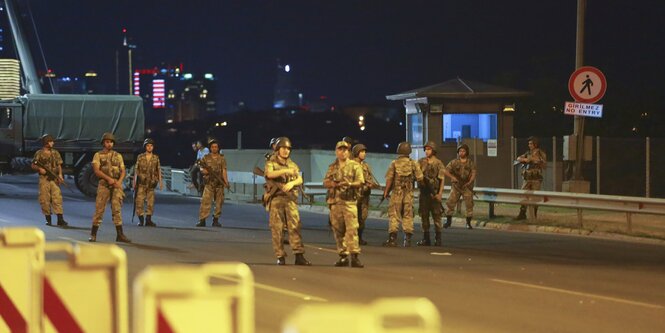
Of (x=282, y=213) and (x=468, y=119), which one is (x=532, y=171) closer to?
(x=468, y=119)

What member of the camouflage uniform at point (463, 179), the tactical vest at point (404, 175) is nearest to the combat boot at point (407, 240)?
the tactical vest at point (404, 175)

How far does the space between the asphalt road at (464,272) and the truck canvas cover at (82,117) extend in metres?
13.0

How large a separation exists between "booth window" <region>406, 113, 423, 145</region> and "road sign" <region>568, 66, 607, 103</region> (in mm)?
9049

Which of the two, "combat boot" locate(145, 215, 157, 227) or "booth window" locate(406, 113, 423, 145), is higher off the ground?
"booth window" locate(406, 113, 423, 145)

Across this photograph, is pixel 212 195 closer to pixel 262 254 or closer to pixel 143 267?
pixel 262 254

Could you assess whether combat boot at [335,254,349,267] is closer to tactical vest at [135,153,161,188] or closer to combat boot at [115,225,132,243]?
combat boot at [115,225,132,243]

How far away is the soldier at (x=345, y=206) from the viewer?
51.3 ft

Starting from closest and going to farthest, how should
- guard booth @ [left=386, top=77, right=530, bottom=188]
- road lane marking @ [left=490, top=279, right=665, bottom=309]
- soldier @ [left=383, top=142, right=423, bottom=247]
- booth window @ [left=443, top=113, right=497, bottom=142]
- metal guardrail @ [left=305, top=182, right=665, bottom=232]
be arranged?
road lane marking @ [left=490, top=279, right=665, bottom=309], soldier @ [left=383, top=142, right=423, bottom=247], metal guardrail @ [left=305, top=182, right=665, bottom=232], guard booth @ [left=386, top=77, right=530, bottom=188], booth window @ [left=443, top=113, right=497, bottom=142]

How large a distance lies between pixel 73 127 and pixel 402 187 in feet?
72.4

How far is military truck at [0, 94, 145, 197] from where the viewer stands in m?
37.1

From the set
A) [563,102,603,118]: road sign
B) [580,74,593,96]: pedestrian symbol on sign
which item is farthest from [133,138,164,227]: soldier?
[580,74,593,96]: pedestrian symbol on sign

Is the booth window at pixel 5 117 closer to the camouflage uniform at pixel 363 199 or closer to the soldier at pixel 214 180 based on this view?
the soldier at pixel 214 180

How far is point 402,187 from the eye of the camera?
62.1 ft

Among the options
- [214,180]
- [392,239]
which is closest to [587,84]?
[392,239]
